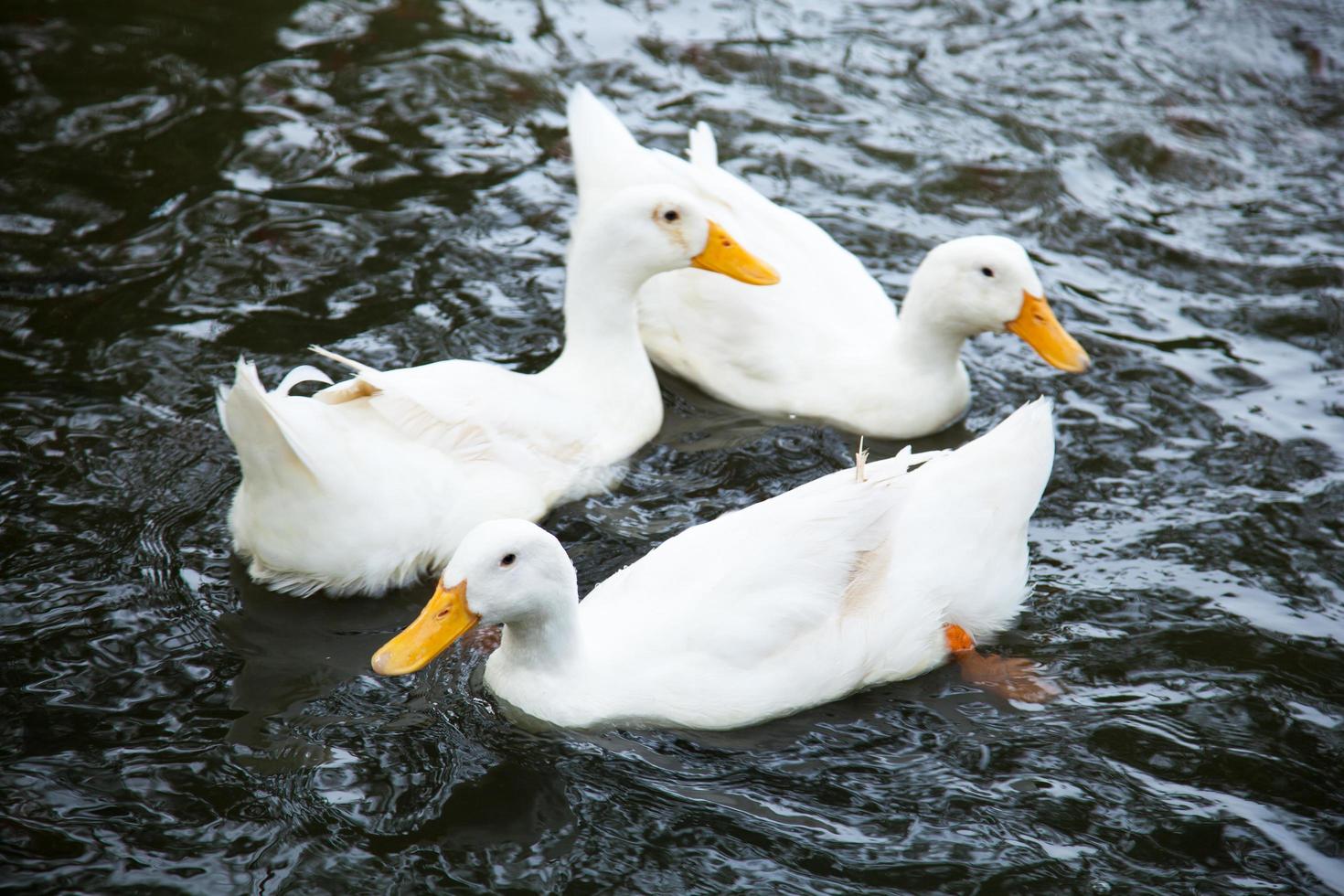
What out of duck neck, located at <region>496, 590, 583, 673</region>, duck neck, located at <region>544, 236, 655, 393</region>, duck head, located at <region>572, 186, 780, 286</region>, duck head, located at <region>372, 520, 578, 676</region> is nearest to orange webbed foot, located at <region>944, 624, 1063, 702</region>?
duck neck, located at <region>496, 590, 583, 673</region>

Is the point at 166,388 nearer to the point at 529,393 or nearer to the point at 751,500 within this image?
the point at 529,393

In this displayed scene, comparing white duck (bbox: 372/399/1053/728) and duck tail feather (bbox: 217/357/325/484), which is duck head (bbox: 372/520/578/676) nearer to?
white duck (bbox: 372/399/1053/728)

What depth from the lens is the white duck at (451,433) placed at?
4.58 meters

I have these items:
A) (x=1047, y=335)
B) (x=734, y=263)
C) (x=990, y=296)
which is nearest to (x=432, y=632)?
(x=734, y=263)

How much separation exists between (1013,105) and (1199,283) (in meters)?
2.00

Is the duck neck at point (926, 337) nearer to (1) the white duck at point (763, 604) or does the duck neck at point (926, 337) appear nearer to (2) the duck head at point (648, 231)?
(2) the duck head at point (648, 231)

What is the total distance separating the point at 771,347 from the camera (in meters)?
5.98

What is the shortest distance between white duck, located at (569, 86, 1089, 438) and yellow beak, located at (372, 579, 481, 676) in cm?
231

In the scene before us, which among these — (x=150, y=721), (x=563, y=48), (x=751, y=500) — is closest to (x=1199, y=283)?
(x=751, y=500)

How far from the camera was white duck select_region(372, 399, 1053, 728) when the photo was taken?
410cm

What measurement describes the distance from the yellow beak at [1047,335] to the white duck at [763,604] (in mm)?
1073

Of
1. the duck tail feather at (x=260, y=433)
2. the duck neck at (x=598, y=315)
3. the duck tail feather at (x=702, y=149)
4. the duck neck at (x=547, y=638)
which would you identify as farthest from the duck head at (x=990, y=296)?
the duck tail feather at (x=260, y=433)

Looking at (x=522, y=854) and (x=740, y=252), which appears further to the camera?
(x=740, y=252)

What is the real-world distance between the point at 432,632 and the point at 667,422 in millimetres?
2236
